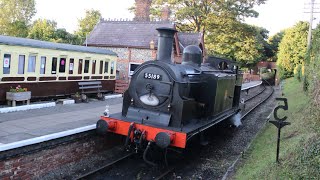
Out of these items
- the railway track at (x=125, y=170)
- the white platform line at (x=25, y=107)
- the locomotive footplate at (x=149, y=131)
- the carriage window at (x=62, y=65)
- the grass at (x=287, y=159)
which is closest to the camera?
the grass at (x=287, y=159)

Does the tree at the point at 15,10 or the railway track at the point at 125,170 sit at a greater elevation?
the tree at the point at 15,10

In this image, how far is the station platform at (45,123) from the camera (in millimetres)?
7074

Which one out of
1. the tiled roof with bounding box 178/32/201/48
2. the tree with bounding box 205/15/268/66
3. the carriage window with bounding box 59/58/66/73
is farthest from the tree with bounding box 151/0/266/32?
the carriage window with bounding box 59/58/66/73

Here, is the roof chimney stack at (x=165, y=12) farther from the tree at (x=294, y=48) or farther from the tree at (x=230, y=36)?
the tree at (x=294, y=48)

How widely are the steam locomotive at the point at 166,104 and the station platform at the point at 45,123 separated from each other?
1263mm

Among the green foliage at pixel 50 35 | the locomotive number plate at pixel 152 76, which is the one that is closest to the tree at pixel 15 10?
the green foliage at pixel 50 35

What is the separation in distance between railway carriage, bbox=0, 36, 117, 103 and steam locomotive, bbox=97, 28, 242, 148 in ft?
17.4

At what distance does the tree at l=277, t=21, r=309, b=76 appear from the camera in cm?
3534

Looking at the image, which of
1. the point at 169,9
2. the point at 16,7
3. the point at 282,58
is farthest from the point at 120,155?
the point at 16,7

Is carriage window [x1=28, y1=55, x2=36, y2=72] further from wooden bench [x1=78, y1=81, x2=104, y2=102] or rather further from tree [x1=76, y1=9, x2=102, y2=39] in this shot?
tree [x1=76, y1=9, x2=102, y2=39]

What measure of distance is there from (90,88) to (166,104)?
841 cm

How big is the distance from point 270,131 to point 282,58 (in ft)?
98.9

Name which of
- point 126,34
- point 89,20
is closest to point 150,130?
point 126,34

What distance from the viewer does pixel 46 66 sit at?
12.9 meters
